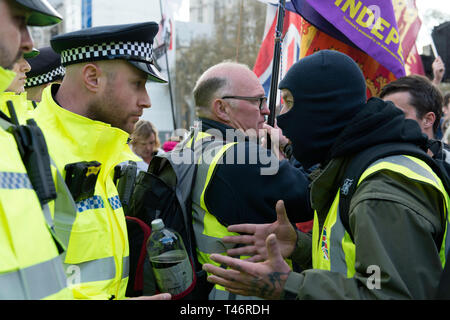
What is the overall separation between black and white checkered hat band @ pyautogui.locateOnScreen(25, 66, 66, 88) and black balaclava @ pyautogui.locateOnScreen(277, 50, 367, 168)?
252 cm

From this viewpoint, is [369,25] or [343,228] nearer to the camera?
[343,228]

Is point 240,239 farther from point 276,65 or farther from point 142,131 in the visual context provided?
point 142,131

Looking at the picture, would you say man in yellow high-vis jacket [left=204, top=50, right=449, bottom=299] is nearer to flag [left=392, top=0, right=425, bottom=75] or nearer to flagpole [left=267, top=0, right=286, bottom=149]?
flagpole [left=267, top=0, right=286, bottom=149]

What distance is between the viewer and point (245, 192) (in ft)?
7.63

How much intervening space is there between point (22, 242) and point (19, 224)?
1.9 inches

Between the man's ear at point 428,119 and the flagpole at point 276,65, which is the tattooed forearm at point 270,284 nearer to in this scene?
the flagpole at point 276,65

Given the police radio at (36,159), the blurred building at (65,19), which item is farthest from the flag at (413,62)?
the blurred building at (65,19)

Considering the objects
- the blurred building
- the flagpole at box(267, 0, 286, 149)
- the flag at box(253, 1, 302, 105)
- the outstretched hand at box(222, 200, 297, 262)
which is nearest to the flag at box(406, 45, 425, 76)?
the flag at box(253, 1, 302, 105)

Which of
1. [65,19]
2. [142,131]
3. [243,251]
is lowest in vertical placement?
[142,131]

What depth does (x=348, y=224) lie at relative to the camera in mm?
1720

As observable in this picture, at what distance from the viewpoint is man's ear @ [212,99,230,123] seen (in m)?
2.88

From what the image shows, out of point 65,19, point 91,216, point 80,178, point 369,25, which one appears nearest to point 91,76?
point 80,178
